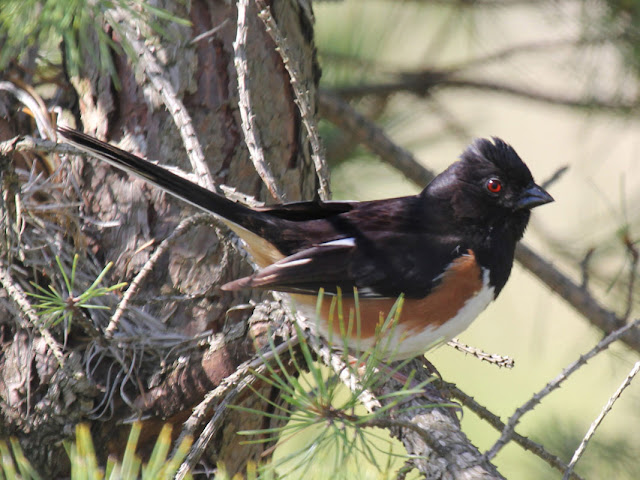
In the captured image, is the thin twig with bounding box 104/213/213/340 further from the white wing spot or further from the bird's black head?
the bird's black head

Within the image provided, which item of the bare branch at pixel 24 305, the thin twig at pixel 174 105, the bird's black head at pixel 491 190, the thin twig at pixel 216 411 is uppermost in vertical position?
the bird's black head at pixel 491 190

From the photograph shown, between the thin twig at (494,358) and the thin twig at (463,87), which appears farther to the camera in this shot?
the thin twig at (463,87)

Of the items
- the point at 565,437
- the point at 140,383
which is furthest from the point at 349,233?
the point at 565,437

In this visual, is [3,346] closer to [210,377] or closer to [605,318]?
[210,377]

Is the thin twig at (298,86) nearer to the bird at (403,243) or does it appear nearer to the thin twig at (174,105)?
the bird at (403,243)

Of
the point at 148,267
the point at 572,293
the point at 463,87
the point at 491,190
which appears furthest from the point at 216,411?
the point at 463,87

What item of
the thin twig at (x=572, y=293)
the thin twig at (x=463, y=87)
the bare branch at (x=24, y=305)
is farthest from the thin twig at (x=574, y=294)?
the bare branch at (x=24, y=305)

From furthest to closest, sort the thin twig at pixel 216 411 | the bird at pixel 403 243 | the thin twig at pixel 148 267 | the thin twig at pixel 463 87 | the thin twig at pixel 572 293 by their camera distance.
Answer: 1. the thin twig at pixel 463 87
2. the thin twig at pixel 572 293
3. the bird at pixel 403 243
4. the thin twig at pixel 148 267
5. the thin twig at pixel 216 411

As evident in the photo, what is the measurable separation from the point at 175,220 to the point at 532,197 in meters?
1.00

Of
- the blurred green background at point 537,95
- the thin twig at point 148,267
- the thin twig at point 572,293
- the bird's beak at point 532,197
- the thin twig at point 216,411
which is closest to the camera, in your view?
the thin twig at point 216,411

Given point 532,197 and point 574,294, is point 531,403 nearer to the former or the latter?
point 532,197

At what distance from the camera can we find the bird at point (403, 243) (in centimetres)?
183

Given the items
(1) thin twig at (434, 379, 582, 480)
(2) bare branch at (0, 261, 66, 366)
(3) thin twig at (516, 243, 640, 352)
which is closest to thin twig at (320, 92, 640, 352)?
(3) thin twig at (516, 243, 640, 352)

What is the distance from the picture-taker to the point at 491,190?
2.04 m
